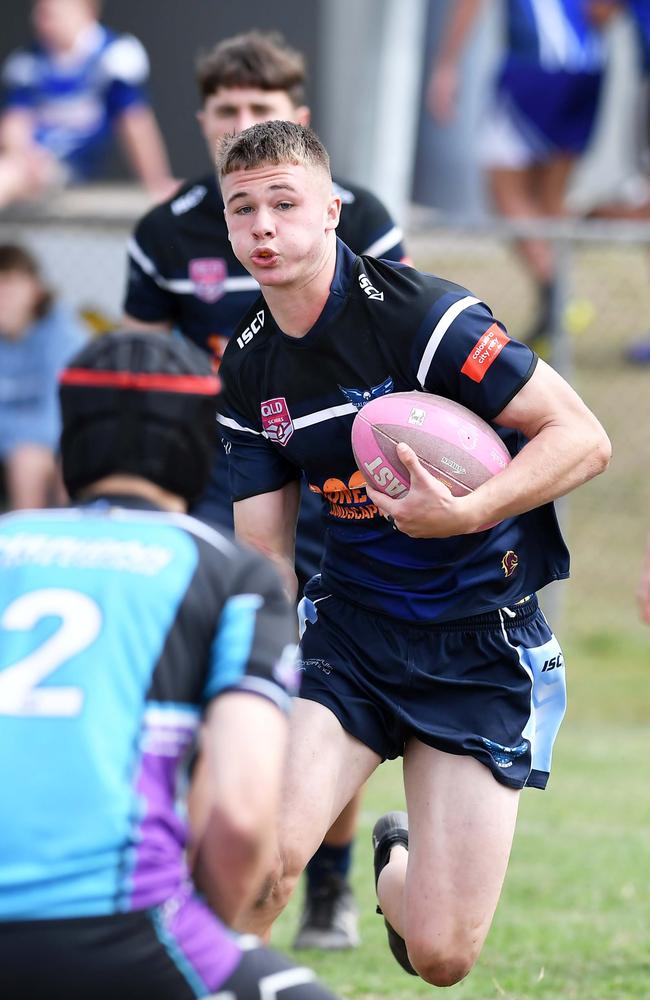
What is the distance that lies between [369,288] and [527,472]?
648 millimetres

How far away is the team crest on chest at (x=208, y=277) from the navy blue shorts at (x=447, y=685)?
6.22 feet

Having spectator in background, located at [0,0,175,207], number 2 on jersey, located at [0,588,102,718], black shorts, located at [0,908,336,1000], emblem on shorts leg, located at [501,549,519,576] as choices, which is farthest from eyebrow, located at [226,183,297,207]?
spectator in background, located at [0,0,175,207]

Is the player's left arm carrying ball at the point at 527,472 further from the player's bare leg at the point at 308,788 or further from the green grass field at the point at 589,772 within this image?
the green grass field at the point at 589,772

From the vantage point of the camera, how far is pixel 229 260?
18.8ft

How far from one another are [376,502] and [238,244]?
28.6 inches

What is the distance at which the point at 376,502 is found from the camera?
12.8 ft

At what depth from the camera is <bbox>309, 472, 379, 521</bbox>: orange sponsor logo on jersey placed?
4.14 metres

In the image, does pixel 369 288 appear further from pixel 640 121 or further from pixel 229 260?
pixel 640 121

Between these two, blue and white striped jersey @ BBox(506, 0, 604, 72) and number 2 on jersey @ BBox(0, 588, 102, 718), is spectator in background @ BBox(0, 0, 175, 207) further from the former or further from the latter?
number 2 on jersey @ BBox(0, 588, 102, 718)

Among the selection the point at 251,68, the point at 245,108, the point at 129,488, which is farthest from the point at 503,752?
the point at 251,68

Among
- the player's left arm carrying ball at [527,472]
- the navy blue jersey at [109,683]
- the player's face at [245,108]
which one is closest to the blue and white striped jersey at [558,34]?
the player's face at [245,108]

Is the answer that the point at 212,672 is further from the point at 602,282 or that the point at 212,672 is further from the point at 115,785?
the point at 602,282

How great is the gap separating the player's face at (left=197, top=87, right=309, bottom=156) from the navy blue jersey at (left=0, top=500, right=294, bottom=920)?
3258 millimetres

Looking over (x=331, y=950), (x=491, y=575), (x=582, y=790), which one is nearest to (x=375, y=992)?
(x=331, y=950)
